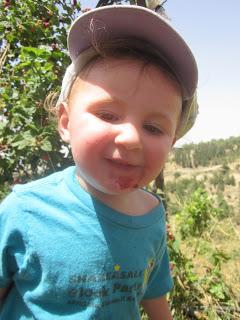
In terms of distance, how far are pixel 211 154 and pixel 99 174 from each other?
114m

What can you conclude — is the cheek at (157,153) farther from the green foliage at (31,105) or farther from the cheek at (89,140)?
the green foliage at (31,105)

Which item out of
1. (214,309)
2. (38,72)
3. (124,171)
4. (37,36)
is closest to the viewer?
(124,171)

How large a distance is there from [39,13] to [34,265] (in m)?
2.58

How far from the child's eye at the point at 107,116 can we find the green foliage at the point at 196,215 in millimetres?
3176

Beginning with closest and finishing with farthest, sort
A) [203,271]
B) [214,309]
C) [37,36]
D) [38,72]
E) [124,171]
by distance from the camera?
[124,171], [38,72], [214,309], [37,36], [203,271]

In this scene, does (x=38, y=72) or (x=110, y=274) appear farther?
(x=38, y=72)

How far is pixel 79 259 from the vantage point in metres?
0.98

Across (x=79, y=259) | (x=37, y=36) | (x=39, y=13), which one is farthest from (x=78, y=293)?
(x=39, y=13)

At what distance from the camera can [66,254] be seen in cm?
97

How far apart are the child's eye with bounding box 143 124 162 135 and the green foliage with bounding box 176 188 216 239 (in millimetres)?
3096

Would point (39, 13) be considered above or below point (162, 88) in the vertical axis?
below

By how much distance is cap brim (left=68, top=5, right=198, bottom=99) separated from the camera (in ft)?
3.09

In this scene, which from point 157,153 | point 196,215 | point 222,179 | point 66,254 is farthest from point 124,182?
point 222,179

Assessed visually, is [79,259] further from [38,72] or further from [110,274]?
[38,72]
